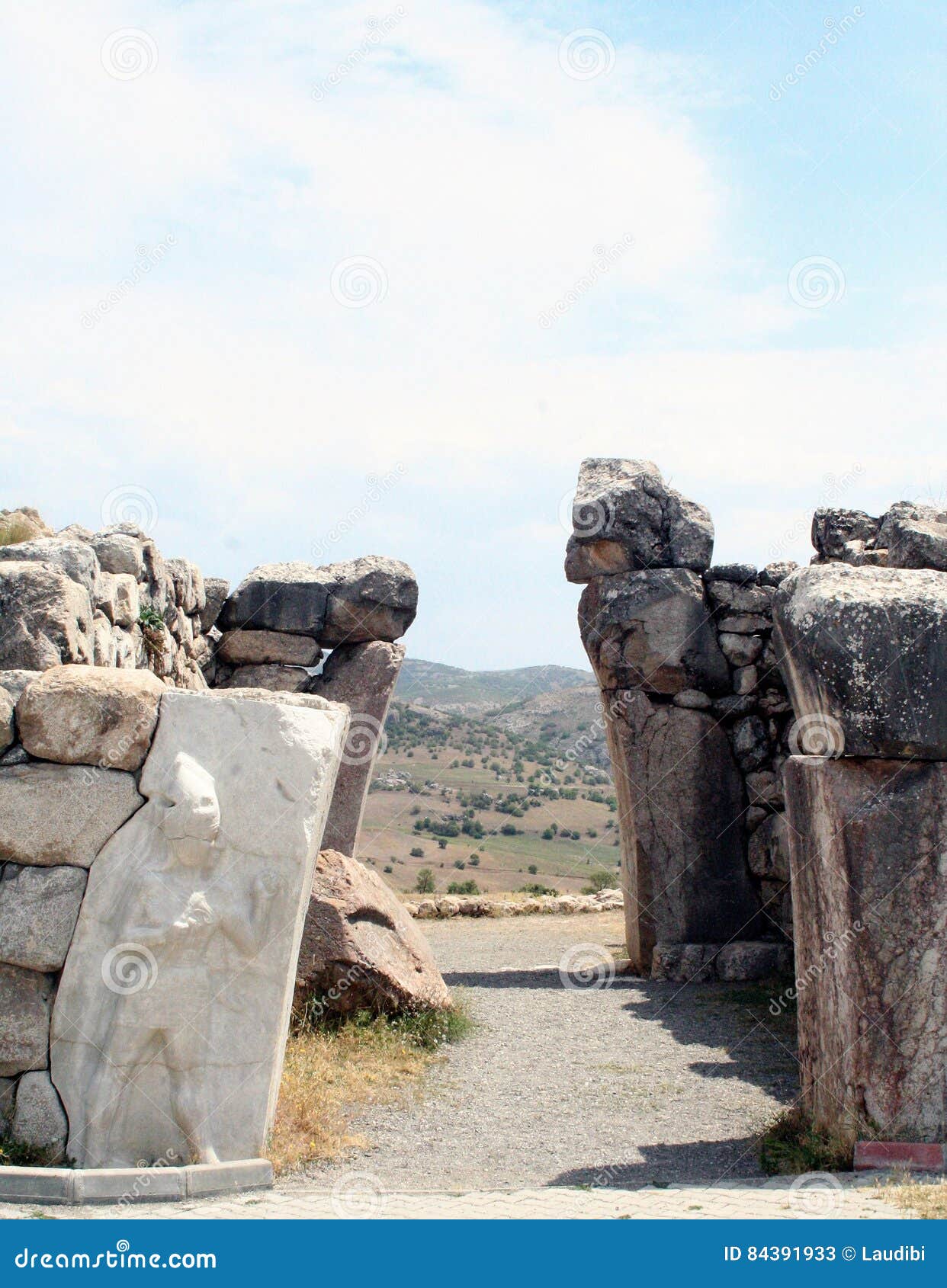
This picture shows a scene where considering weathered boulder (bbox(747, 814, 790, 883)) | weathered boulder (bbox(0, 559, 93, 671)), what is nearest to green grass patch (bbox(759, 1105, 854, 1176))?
weathered boulder (bbox(0, 559, 93, 671))

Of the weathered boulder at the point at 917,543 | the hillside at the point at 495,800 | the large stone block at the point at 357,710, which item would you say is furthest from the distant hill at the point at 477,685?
the weathered boulder at the point at 917,543

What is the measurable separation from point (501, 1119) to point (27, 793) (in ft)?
10.7

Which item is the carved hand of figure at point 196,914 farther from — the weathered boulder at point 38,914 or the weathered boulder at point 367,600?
the weathered boulder at point 367,600

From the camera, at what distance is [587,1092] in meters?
7.69

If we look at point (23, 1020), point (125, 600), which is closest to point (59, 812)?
point (23, 1020)

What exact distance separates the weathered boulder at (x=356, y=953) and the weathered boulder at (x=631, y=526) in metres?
4.44

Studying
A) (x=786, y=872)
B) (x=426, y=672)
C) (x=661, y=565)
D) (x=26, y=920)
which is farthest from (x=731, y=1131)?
(x=426, y=672)

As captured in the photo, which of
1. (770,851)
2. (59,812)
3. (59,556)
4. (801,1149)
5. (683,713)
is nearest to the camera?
(59,812)

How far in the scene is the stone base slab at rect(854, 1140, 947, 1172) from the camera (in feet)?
18.5

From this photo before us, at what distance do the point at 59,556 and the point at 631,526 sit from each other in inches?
256

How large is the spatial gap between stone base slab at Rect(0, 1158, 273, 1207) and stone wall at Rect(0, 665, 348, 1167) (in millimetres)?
153

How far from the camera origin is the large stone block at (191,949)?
18.1 feet

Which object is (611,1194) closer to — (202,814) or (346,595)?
(202,814)

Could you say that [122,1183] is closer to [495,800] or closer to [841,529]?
[841,529]
